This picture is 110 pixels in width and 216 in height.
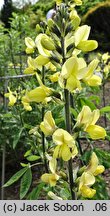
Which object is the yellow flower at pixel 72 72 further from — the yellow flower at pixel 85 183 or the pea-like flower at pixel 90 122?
the yellow flower at pixel 85 183

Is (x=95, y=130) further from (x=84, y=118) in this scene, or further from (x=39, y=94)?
(x=39, y=94)

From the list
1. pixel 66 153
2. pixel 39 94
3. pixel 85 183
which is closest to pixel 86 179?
pixel 85 183

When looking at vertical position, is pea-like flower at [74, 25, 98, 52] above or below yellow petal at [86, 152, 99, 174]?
above

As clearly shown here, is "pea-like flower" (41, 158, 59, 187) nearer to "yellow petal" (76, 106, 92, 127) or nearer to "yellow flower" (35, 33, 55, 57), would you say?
"yellow petal" (76, 106, 92, 127)

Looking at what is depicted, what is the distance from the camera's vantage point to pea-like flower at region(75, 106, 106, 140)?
1.20 m

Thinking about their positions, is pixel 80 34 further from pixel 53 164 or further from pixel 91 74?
pixel 53 164

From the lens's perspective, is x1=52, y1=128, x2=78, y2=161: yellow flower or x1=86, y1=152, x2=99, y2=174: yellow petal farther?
x1=86, y1=152, x2=99, y2=174: yellow petal

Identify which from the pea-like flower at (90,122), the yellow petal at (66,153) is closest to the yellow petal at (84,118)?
the pea-like flower at (90,122)

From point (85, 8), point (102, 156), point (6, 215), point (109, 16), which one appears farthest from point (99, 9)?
point (6, 215)

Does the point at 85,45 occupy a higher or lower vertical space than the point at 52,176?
higher

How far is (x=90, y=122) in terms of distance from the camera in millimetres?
1214

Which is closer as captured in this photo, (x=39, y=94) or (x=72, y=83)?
(x=72, y=83)

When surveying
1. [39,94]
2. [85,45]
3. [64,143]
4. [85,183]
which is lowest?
[85,183]

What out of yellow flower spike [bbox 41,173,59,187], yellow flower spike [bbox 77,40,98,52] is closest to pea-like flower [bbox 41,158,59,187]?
yellow flower spike [bbox 41,173,59,187]
